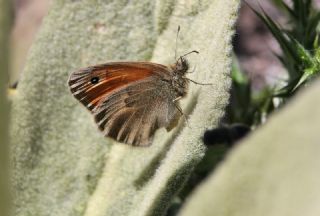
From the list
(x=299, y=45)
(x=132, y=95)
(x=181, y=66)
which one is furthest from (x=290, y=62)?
(x=132, y=95)

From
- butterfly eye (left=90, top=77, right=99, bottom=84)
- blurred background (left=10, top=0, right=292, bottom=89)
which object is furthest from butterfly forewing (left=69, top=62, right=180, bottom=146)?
blurred background (left=10, top=0, right=292, bottom=89)

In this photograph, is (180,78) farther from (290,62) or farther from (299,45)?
(299,45)

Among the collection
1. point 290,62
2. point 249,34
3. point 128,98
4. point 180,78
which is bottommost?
point 249,34

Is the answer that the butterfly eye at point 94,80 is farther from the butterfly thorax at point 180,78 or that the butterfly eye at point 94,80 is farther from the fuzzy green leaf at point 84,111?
the butterfly thorax at point 180,78

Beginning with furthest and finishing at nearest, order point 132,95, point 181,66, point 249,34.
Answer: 1. point 249,34
2. point 132,95
3. point 181,66

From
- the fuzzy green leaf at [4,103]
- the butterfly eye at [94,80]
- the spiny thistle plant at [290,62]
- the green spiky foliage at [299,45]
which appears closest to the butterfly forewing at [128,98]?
the butterfly eye at [94,80]

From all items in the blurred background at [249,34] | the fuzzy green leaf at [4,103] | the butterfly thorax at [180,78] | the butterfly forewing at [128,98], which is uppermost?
the fuzzy green leaf at [4,103]

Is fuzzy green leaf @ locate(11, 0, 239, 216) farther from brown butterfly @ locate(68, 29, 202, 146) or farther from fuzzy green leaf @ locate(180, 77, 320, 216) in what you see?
fuzzy green leaf @ locate(180, 77, 320, 216)
